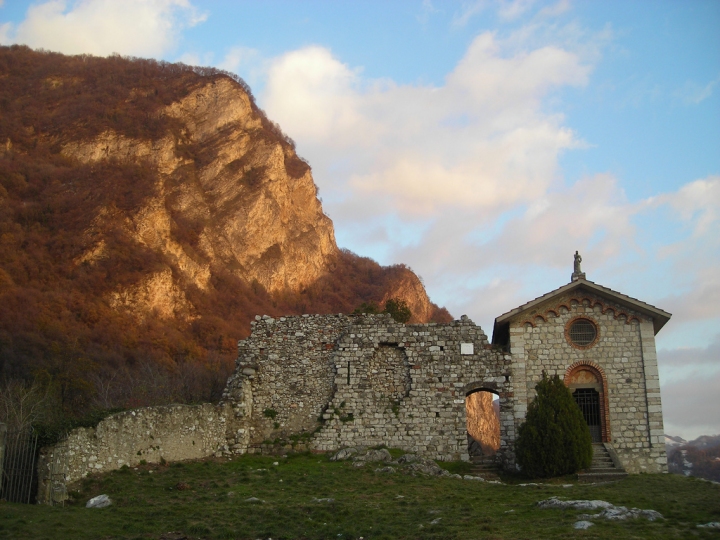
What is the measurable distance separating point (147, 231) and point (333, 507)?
77.4 meters

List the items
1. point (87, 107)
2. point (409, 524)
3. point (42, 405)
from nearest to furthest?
point (409, 524) < point (42, 405) < point (87, 107)

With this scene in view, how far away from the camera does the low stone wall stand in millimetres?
19516

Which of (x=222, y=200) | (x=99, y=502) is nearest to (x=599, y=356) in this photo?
(x=99, y=502)

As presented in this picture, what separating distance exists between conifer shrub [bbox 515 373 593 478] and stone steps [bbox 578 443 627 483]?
0.38 meters

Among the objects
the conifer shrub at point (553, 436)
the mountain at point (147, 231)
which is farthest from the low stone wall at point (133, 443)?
the mountain at point (147, 231)

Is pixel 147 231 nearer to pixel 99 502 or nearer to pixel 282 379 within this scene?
pixel 282 379

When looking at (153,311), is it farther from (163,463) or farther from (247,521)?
(247,521)

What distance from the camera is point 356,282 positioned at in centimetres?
11275

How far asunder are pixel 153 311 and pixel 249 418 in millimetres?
54871

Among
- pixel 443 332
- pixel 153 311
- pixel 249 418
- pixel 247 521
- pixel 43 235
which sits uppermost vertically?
pixel 43 235

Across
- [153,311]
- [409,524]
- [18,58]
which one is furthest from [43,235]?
[409,524]

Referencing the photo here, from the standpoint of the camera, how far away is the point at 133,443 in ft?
73.6

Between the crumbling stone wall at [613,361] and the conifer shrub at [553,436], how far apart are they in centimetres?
122

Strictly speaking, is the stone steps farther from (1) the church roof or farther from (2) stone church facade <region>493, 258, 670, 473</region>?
(1) the church roof
